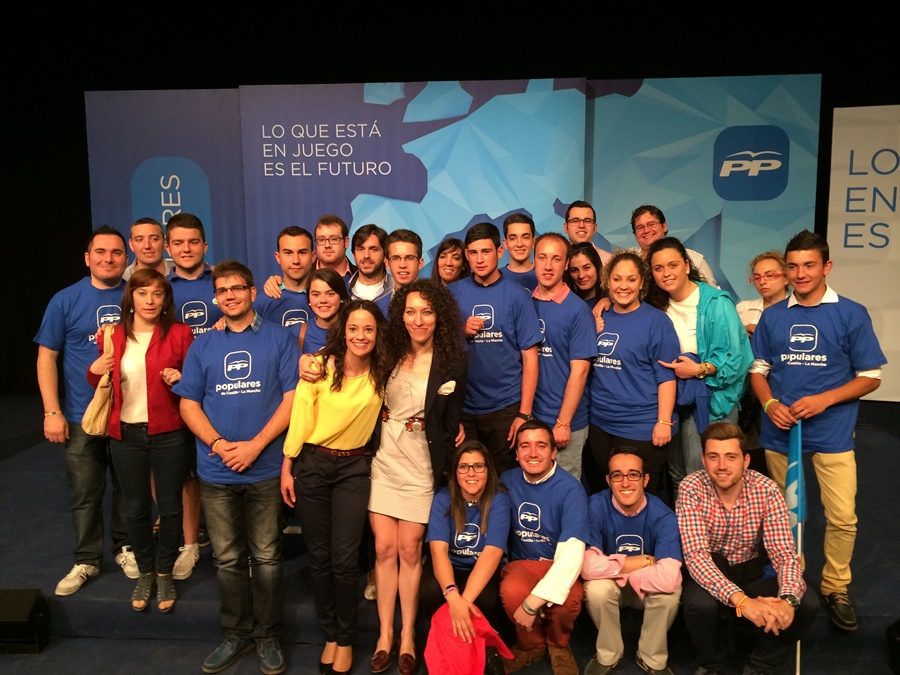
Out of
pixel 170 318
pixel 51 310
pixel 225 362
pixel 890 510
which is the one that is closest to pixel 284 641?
pixel 225 362

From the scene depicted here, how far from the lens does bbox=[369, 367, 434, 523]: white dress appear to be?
2785 mm

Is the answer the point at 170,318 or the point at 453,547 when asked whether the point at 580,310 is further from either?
the point at 170,318

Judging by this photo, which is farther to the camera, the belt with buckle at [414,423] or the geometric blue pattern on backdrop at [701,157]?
the geometric blue pattern on backdrop at [701,157]

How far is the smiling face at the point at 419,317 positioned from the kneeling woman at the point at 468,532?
49 centimetres

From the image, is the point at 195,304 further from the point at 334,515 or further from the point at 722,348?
the point at 722,348

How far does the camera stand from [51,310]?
10.1ft

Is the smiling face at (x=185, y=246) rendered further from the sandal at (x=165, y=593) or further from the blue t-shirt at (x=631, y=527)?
the blue t-shirt at (x=631, y=527)

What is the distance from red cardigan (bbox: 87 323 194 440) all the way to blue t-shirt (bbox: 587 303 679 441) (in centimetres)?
182

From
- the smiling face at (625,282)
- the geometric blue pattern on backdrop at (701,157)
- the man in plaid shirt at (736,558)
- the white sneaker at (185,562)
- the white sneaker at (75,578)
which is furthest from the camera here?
the geometric blue pattern on backdrop at (701,157)

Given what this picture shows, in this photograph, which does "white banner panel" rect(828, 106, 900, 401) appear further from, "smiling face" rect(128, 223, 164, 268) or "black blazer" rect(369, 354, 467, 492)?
"smiling face" rect(128, 223, 164, 268)

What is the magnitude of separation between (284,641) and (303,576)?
12.9 inches

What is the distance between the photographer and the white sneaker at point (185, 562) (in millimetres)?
3271

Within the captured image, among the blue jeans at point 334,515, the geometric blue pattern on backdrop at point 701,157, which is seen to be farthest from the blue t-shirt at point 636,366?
the geometric blue pattern on backdrop at point 701,157

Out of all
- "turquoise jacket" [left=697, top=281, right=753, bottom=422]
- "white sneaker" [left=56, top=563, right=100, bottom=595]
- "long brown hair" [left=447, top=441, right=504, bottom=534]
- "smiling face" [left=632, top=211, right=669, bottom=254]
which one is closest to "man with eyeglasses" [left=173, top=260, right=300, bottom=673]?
"long brown hair" [left=447, top=441, right=504, bottom=534]
